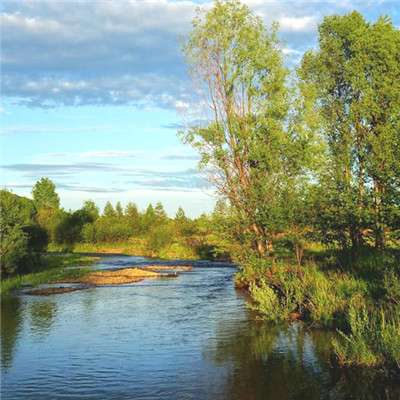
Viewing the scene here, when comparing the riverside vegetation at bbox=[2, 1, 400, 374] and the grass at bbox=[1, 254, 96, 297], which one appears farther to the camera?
the grass at bbox=[1, 254, 96, 297]

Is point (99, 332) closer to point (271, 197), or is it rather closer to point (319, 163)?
point (271, 197)

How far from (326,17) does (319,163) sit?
13.4 metres

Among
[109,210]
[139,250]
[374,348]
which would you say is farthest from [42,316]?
[109,210]

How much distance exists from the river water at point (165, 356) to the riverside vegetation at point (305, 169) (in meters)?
2.23

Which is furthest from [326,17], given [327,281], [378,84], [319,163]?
[327,281]

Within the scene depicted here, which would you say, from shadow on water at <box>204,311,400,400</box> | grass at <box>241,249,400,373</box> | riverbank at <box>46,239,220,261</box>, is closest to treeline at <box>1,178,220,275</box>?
riverbank at <box>46,239,220,261</box>

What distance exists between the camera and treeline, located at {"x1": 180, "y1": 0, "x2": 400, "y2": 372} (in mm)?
22203

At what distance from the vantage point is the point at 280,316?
17.8m

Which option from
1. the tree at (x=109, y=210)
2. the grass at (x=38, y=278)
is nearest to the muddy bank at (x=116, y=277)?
the grass at (x=38, y=278)

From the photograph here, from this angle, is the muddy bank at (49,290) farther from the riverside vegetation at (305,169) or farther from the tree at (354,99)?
the tree at (354,99)

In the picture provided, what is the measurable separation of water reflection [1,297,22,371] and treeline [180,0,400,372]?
9.36 m

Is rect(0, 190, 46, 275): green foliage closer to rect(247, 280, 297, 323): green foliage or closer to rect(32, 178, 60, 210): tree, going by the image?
rect(247, 280, 297, 323): green foliage

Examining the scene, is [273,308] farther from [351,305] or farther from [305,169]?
[305,169]

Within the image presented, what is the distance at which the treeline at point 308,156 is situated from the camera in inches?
874
